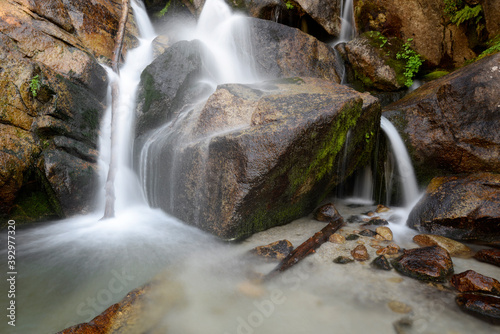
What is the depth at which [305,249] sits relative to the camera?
151 inches

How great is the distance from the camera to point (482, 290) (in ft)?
9.07

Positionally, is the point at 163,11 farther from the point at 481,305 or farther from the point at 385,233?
the point at 481,305

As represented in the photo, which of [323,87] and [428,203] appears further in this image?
[323,87]

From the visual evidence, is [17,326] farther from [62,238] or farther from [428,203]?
[428,203]

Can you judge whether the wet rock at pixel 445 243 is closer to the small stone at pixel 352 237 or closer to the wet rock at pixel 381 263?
the small stone at pixel 352 237

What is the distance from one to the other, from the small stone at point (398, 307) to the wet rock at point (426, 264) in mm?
640

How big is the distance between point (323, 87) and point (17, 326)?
573 cm

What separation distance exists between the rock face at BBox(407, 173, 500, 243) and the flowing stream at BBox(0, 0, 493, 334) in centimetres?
106

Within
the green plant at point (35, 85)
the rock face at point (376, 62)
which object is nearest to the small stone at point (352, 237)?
the rock face at point (376, 62)

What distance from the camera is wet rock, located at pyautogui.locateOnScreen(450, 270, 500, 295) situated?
274 centimetres

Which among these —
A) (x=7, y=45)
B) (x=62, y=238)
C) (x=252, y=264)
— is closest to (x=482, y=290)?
(x=252, y=264)

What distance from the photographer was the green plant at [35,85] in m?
5.37

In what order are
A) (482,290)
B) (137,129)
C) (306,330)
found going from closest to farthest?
(306,330), (482,290), (137,129)

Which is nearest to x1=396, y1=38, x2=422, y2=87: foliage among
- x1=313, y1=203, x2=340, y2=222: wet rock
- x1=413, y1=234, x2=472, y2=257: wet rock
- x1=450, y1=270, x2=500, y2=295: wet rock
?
x1=313, y1=203, x2=340, y2=222: wet rock
